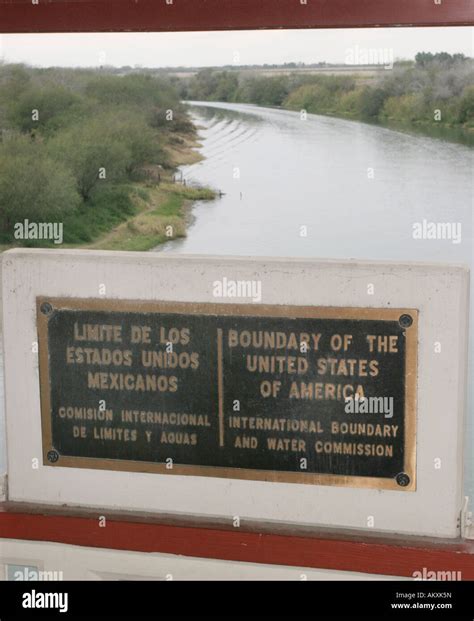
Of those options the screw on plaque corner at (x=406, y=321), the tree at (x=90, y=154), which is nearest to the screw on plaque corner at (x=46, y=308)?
Result: the screw on plaque corner at (x=406, y=321)

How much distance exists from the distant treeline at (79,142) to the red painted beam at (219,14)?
6.00 m

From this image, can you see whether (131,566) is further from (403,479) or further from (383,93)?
(383,93)

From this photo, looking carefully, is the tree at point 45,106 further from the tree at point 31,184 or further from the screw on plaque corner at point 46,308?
the screw on plaque corner at point 46,308

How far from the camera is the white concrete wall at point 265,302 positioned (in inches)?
97.0

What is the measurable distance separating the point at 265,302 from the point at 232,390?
0.83 ft

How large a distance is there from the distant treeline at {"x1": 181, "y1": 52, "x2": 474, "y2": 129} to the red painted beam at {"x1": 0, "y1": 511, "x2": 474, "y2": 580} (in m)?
5.28

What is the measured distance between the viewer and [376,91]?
8023mm

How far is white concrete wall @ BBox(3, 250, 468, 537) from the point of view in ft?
8.08

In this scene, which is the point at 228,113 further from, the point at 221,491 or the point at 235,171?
the point at 221,491

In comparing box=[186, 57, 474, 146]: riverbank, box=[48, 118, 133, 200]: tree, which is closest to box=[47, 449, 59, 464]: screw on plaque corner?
box=[186, 57, 474, 146]: riverbank

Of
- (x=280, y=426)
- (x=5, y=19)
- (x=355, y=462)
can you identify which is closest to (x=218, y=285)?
(x=280, y=426)
